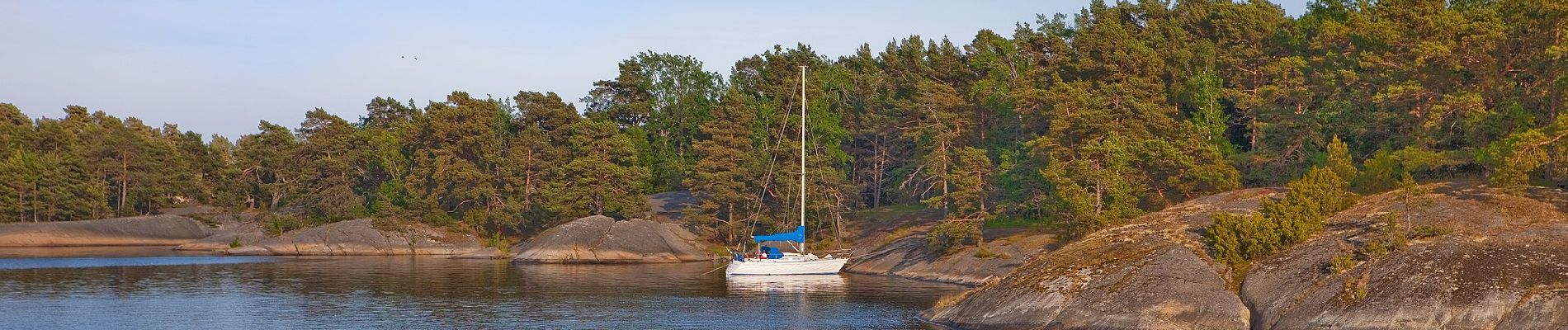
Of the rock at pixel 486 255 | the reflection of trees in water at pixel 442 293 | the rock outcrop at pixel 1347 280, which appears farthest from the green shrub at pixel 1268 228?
the rock at pixel 486 255

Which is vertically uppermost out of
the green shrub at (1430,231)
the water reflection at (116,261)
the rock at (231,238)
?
the rock at (231,238)

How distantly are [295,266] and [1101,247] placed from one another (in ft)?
171

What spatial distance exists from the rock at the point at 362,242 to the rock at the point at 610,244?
42.9 feet

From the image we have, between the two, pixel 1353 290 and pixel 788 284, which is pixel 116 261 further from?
pixel 1353 290

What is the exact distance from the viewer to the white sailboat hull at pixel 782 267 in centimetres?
6988

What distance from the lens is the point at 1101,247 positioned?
48906mm

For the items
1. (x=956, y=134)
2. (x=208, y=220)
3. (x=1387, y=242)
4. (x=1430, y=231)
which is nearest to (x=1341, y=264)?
(x=1387, y=242)

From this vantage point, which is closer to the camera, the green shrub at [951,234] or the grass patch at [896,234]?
the green shrub at [951,234]

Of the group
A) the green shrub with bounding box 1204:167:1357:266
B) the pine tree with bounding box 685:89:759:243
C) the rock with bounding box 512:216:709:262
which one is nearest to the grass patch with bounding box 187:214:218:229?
the rock with bounding box 512:216:709:262

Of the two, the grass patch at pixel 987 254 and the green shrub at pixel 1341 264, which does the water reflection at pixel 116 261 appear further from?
the green shrub at pixel 1341 264

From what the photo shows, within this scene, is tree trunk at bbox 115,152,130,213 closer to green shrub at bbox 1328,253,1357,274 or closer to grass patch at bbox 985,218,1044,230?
grass patch at bbox 985,218,1044,230

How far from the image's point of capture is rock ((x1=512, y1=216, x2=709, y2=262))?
3312 inches

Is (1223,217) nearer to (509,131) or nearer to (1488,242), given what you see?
(1488,242)

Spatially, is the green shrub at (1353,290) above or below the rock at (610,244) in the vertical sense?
below
